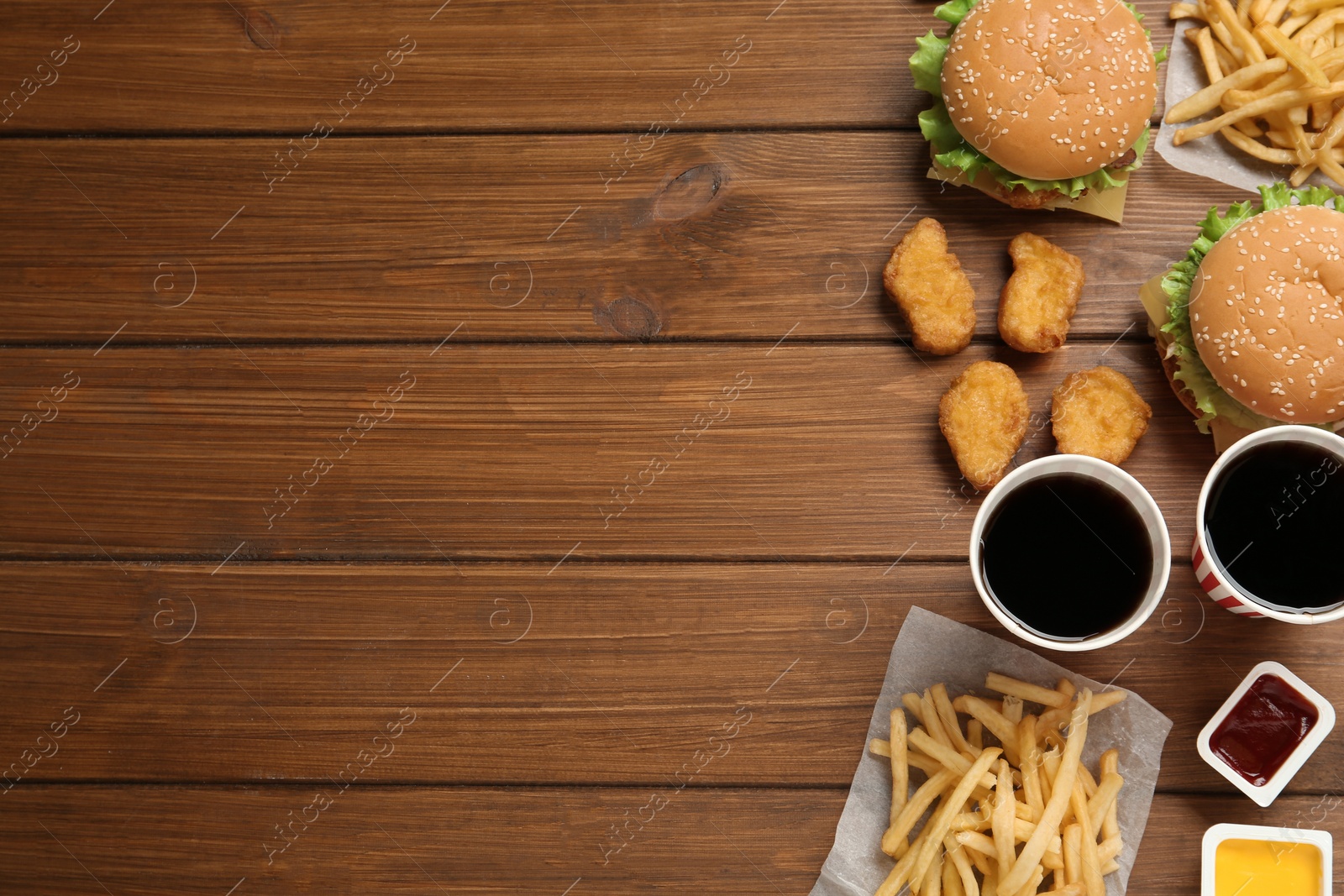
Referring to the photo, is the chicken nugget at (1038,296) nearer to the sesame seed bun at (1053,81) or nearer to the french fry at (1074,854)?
the sesame seed bun at (1053,81)

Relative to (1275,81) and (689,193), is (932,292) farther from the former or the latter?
(1275,81)

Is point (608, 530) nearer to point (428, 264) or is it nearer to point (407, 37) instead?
point (428, 264)

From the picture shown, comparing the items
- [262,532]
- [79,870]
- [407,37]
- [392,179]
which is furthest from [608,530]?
[79,870]

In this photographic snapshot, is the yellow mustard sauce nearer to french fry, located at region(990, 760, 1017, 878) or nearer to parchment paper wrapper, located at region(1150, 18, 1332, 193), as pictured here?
french fry, located at region(990, 760, 1017, 878)

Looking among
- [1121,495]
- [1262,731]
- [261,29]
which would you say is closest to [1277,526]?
[1121,495]

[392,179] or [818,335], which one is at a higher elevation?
[392,179]

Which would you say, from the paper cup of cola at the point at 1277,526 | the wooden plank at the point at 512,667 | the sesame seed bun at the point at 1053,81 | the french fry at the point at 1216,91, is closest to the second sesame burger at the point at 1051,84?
the sesame seed bun at the point at 1053,81

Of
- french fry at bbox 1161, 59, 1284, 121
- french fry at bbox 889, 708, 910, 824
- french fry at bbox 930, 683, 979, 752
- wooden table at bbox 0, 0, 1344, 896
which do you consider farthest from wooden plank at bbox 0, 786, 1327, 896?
french fry at bbox 1161, 59, 1284, 121
